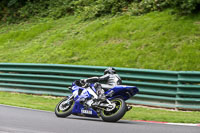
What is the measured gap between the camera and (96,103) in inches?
328

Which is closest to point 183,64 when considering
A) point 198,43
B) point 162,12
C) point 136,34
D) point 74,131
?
point 198,43

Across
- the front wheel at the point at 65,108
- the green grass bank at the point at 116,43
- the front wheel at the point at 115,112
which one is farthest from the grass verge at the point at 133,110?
the green grass bank at the point at 116,43

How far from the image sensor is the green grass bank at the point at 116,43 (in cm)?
1376

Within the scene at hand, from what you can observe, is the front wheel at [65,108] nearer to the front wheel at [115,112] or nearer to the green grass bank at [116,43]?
the front wheel at [115,112]

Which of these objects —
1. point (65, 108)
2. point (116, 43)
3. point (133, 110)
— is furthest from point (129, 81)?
point (116, 43)

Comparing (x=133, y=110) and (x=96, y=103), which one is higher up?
(x=96, y=103)

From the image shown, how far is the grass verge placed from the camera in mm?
9086

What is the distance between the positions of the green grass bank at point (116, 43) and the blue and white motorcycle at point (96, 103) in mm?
Answer: 4917

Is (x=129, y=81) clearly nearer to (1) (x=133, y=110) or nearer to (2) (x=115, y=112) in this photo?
(1) (x=133, y=110)

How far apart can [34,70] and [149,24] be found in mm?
5629

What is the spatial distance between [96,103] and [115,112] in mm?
588

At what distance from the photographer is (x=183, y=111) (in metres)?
11.1

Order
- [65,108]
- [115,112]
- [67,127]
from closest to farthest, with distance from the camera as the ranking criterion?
[67,127], [115,112], [65,108]

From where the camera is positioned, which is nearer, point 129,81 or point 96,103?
point 96,103
